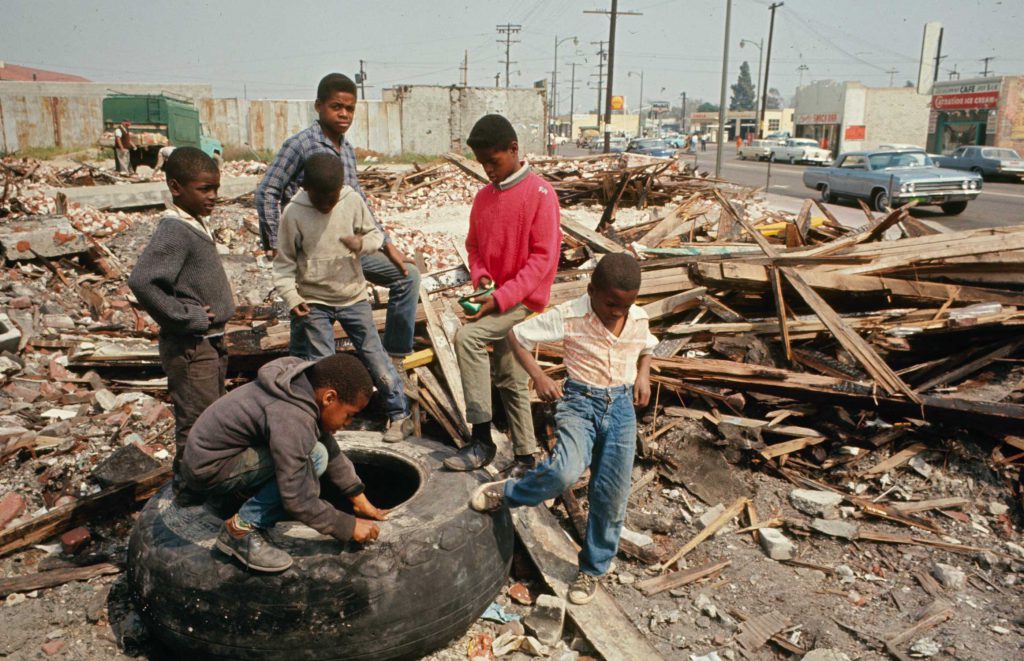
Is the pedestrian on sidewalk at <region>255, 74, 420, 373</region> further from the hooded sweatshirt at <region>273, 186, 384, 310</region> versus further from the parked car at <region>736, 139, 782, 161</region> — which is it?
the parked car at <region>736, 139, 782, 161</region>

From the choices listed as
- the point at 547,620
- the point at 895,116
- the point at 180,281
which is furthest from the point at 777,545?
the point at 895,116

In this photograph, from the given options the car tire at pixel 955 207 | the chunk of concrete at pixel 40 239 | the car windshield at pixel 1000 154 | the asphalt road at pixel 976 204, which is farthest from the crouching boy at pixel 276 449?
the car windshield at pixel 1000 154

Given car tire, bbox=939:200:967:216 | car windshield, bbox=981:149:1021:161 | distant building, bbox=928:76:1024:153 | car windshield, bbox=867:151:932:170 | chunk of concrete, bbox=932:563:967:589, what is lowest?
chunk of concrete, bbox=932:563:967:589

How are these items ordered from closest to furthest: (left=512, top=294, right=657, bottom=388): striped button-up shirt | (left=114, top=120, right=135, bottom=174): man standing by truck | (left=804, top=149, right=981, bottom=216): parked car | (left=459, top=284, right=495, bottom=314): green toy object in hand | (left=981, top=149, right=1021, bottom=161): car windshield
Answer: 1. (left=512, top=294, right=657, bottom=388): striped button-up shirt
2. (left=459, top=284, right=495, bottom=314): green toy object in hand
3. (left=804, top=149, right=981, bottom=216): parked car
4. (left=114, top=120, right=135, bottom=174): man standing by truck
5. (left=981, top=149, right=1021, bottom=161): car windshield

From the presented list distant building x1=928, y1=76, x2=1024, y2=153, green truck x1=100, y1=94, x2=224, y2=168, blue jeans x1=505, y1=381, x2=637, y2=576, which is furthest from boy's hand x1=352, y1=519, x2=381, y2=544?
distant building x1=928, y1=76, x2=1024, y2=153

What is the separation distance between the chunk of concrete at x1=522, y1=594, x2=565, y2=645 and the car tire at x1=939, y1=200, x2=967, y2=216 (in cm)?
1981

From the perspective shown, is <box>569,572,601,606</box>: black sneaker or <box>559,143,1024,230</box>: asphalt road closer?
<box>569,572,601,606</box>: black sneaker

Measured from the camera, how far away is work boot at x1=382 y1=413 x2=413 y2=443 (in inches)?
161

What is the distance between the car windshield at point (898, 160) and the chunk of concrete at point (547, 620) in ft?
68.4

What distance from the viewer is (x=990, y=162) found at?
28.1 meters

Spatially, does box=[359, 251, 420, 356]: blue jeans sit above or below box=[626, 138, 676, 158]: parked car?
below

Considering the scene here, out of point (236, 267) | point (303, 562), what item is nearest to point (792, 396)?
point (303, 562)

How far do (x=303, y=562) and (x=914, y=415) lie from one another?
14.1ft

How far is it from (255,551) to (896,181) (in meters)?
20.4
